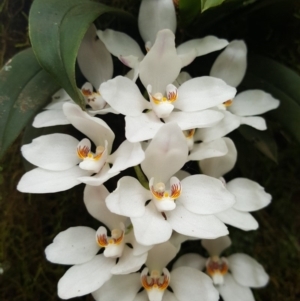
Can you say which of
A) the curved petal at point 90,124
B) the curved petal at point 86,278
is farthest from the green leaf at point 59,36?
the curved petal at point 86,278

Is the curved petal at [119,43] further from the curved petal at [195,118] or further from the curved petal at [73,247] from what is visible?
the curved petal at [73,247]

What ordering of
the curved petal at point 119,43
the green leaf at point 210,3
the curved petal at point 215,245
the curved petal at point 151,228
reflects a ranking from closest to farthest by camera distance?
the curved petal at point 151,228 < the green leaf at point 210,3 < the curved petal at point 119,43 < the curved petal at point 215,245

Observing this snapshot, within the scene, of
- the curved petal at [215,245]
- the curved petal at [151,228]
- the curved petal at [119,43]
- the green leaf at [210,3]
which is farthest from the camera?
the curved petal at [215,245]

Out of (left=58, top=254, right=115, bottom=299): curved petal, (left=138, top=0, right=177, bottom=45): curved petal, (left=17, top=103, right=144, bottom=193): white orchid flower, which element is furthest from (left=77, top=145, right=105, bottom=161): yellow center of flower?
(left=138, top=0, right=177, bottom=45): curved petal

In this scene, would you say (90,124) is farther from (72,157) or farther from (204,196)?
(204,196)

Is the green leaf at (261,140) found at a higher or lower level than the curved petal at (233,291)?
higher

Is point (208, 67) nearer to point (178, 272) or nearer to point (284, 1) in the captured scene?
point (284, 1)

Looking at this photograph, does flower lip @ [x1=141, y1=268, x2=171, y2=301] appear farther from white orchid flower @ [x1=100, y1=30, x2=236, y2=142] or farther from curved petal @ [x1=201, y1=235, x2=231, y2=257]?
white orchid flower @ [x1=100, y1=30, x2=236, y2=142]

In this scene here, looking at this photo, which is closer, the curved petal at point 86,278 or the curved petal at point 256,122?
the curved petal at point 86,278
